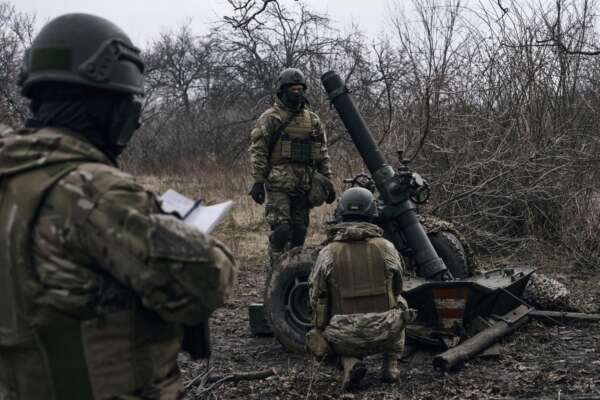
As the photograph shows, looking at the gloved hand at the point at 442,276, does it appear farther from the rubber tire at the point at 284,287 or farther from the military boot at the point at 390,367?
the military boot at the point at 390,367

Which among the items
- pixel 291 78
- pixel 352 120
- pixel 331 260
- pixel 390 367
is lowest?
pixel 390 367

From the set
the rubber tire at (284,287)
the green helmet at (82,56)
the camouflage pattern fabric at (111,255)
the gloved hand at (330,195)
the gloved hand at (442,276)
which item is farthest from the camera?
the gloved hand at (330,195)

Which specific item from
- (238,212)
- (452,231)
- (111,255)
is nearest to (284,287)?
(452,231)

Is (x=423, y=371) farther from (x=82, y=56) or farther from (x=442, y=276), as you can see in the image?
(x=82, y=56)

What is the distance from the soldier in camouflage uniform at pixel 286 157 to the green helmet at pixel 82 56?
5.11 meters

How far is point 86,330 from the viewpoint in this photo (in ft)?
7.05

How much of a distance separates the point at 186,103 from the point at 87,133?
25620 millimetres

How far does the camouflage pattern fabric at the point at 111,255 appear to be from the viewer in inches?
80.7

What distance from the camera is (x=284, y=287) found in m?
6.60

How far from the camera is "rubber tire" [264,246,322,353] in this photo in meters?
6.57

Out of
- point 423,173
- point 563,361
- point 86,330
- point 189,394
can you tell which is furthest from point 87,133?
point 423,173

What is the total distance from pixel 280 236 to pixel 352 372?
2377 millimetres

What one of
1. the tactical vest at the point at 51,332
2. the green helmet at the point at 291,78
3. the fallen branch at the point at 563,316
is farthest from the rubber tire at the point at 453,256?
the tactical vest at the point at 51,332

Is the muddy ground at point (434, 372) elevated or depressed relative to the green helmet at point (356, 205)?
depressed
